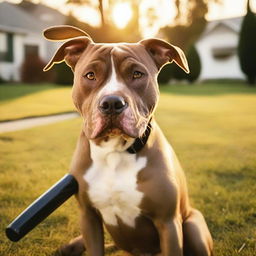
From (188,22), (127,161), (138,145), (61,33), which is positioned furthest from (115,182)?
(188,22)

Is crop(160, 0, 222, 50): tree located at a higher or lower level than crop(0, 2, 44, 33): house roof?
lower

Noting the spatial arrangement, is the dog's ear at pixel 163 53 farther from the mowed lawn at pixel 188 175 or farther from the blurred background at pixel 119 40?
the blurred background at pixel 119 40

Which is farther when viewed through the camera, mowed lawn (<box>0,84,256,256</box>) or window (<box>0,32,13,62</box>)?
window (<box>0,32,13,62</box>)

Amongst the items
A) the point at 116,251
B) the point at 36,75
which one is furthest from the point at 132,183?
the point at 36,75

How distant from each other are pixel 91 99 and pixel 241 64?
80.0 ft

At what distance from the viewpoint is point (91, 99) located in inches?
95.5

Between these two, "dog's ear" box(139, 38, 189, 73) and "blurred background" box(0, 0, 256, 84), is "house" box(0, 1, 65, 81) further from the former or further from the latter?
"dog's ear" box(139, 38, 189, 73)

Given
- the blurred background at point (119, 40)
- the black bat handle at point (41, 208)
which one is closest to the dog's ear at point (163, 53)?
the black bat handle at point (41, 208)

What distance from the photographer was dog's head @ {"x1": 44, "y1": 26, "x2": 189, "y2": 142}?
89.2 inches

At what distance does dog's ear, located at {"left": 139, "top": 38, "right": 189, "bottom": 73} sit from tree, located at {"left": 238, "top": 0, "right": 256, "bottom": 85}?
76.5ft

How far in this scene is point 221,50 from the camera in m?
33.7

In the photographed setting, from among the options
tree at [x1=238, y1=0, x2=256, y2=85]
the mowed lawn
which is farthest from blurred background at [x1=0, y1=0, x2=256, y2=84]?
the mowed lawn

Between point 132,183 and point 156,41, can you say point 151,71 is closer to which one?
point 156,41

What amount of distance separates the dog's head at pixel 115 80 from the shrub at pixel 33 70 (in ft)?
77.1
